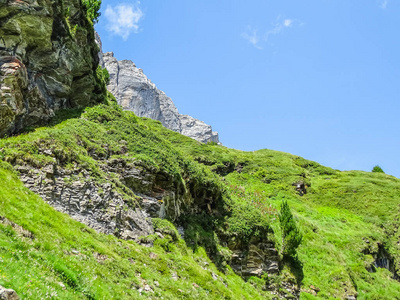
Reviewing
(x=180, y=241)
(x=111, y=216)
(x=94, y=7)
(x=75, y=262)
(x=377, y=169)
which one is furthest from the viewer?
(x=377, y=169)

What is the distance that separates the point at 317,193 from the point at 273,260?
37.6 m

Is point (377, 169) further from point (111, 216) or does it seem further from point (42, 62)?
point (42, 62)

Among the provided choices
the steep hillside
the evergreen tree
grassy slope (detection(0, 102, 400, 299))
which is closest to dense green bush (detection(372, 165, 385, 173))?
grassy slope (detection(0, 102, 400, 299))

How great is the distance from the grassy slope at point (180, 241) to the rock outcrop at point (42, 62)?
306cm

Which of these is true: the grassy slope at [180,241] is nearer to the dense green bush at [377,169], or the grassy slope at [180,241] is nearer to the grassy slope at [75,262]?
Answer: the grassy slope at [75,262]

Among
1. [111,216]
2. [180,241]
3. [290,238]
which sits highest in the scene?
[290,238]

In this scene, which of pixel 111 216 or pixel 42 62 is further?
pixel 42 62

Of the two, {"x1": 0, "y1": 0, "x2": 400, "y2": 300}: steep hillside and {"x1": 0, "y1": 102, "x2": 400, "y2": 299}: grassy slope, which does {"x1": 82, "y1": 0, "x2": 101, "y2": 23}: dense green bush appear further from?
{"x1": 0, "y1": 102, "x2": 400, "y2": 299}: grassy slope

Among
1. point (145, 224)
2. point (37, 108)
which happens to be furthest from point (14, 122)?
point (145, 224)

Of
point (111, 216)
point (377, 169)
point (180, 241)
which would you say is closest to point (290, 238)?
point (180, 241)

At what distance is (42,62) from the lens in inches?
1223

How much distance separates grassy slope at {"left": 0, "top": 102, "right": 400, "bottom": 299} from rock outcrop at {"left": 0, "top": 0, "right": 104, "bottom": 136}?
306 cm

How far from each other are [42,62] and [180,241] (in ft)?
71.8

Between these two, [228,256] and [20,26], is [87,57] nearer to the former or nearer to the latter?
[20,26]
